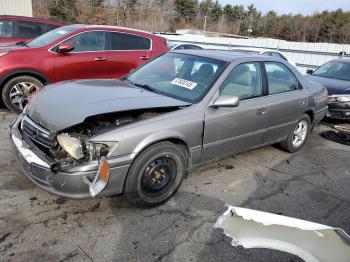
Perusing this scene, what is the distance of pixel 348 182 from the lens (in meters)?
4.73

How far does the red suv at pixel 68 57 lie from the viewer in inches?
241

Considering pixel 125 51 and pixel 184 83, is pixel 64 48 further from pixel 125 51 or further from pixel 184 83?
pixel 184 83

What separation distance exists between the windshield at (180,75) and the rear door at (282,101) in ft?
3.27

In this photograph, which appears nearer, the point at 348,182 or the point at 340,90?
the point at 348,182

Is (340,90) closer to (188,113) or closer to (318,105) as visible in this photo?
(318,105)

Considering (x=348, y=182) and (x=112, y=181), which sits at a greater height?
(x=112, y=181)

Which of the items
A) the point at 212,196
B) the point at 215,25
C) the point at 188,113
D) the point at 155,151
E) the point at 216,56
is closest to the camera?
the point at 155,151

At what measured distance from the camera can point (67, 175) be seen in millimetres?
2951

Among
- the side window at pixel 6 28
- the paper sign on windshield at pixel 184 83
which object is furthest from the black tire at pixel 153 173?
the side window at pixel 6 28

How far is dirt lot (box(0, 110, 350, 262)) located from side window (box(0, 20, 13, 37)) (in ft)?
16.1

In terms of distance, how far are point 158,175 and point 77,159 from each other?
879mm

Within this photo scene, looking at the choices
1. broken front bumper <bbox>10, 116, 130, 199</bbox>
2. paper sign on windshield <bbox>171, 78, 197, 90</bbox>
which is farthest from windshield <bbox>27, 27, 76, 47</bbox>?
broken front bumper <bbox>10, 116, 130, 199</bbox>

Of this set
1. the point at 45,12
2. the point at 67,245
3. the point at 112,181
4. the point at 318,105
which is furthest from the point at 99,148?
the point at 45,12

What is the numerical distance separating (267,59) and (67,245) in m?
3.58
